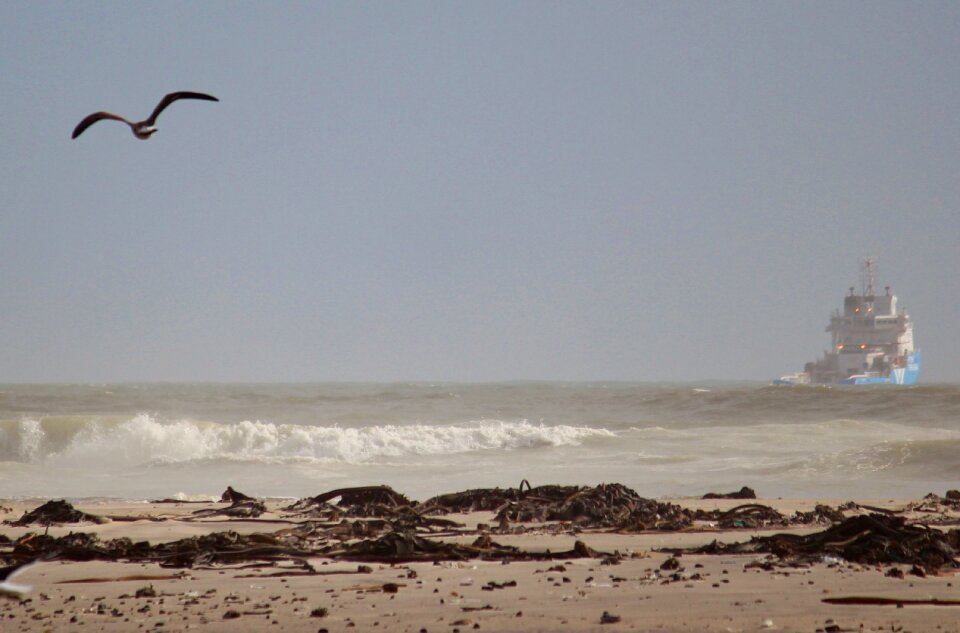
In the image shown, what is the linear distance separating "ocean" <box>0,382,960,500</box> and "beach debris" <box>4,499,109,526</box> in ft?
12.3

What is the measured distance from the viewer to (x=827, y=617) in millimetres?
4680

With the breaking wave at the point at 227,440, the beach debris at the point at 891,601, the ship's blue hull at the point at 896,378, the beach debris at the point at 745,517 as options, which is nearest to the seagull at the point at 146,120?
the beach debris at the point at 891,601

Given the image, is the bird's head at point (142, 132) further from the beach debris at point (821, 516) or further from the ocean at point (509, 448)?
the ocean at point (509, 448)

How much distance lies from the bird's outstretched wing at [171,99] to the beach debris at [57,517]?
4.56m

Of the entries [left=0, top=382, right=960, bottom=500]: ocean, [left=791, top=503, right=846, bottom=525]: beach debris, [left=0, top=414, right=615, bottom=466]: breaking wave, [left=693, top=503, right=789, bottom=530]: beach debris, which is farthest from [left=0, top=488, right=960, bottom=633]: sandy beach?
[left=0, top=414, right=615, bottom=466]: breaking wave

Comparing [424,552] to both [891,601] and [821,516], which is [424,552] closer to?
[891,601]

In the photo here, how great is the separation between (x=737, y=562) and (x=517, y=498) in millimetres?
3858

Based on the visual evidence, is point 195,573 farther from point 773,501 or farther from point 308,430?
point 308,430

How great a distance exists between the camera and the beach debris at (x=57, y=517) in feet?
30.8

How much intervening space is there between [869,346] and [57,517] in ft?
260

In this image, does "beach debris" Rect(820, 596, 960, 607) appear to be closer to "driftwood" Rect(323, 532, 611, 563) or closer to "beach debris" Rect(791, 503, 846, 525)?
"driftwood" Rect(323, 532, 611, 563)

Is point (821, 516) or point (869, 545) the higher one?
point (869, 545)

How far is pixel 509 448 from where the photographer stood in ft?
75.9

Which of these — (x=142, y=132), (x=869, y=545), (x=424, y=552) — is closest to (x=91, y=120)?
(x=142, y=132)
